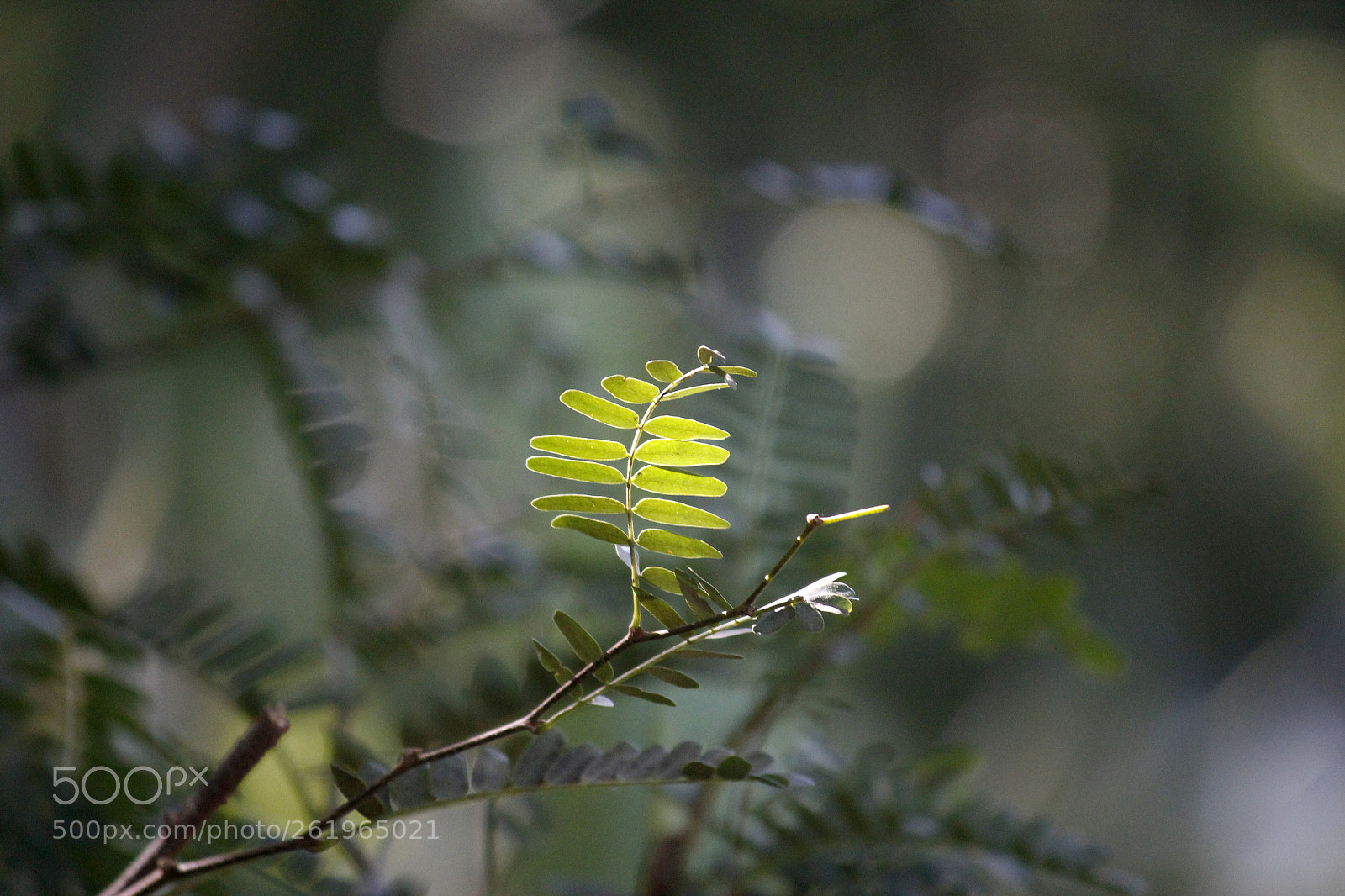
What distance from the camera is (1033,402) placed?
2109 millimetres

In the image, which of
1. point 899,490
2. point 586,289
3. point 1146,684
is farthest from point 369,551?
point 1146,684

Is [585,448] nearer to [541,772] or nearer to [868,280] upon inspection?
[541,772]

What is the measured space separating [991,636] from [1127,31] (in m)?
2.09

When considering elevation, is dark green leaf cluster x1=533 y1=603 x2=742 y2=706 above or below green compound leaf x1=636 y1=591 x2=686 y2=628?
below

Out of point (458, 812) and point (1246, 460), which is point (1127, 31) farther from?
point (458, 812)

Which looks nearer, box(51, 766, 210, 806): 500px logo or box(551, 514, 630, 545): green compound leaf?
box(551, 514, 630, 545): green compound leaf

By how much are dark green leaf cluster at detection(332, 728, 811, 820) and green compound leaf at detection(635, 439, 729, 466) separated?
0.06 m

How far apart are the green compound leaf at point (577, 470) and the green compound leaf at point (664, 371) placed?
2cm

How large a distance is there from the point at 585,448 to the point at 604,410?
0.03 ft

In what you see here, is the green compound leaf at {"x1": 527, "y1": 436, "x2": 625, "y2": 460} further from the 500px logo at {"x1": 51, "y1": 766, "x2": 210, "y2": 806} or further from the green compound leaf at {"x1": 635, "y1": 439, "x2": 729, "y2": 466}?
the 500px logo at {"x1": 51, "y1": 766, "x2": 210, "y2": 806}

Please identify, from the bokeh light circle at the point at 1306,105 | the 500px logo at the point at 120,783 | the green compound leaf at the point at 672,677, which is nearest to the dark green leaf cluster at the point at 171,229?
the 500px logo at the point at 120,783

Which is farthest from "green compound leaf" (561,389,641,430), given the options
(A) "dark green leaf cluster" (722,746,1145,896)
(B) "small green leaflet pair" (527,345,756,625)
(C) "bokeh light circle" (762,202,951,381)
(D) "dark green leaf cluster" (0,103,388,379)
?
(C) "bokeh light circle" (762,202,951,381)

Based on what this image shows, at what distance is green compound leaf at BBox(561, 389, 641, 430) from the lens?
0.18 meters

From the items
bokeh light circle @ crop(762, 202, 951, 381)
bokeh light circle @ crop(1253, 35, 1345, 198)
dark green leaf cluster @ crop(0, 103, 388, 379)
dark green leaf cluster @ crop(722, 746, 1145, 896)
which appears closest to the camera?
dark green leaf cluster @ crop(722, 746, 1145, 896)
